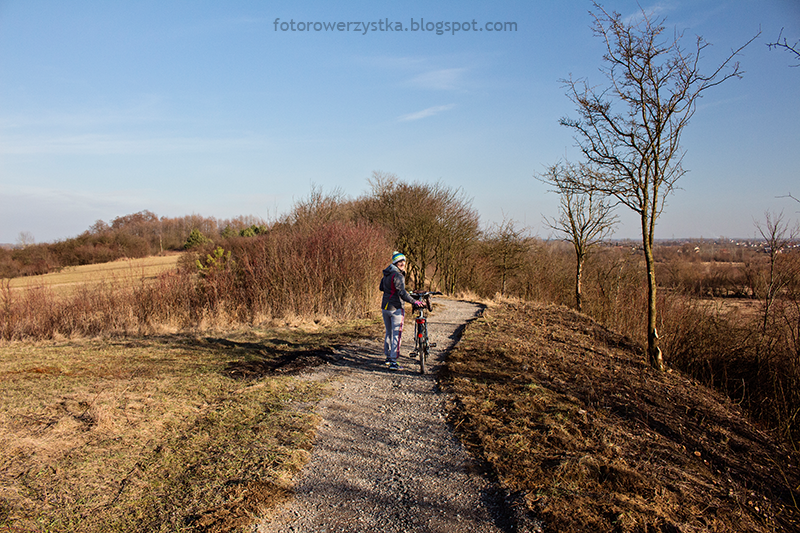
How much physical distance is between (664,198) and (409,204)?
17278 mm

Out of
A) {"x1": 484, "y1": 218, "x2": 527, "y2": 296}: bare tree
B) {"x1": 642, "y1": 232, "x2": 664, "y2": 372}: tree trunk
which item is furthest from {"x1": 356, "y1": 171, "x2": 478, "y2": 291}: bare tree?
{"x1": 642, "y1": 232, "x2": 664, "y2": 372}: tree trunk

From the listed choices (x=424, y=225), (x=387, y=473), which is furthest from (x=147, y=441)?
(x=424, y=225)

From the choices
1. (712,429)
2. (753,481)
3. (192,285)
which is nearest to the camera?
(753,481)

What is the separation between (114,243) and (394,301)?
46.4 metres

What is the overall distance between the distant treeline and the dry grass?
10.8 meters

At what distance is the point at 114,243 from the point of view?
43781mm

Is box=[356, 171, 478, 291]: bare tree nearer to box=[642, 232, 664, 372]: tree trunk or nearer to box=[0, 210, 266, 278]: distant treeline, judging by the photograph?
box=[0, 210, 266, 278]: distant treeline

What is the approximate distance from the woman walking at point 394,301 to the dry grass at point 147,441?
4.97 feet

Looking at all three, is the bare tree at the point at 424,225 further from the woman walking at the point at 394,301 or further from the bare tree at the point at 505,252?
the woman walking at the point at 394,301

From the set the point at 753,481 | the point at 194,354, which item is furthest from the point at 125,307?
the point at 753,481

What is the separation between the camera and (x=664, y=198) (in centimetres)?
789

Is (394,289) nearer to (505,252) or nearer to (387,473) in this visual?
(387,473)

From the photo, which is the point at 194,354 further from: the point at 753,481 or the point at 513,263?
the point at 513,263

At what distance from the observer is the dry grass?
130 inches
